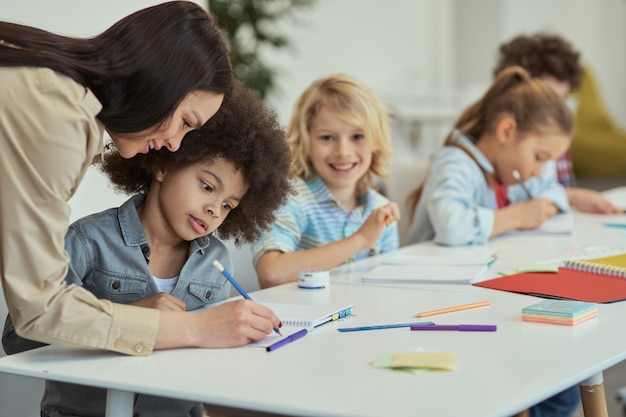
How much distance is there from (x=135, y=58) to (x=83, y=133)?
17 centimetres

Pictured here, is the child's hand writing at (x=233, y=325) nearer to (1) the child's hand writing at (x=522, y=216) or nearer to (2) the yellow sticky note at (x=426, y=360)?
(2) the yellow sticky note at (x=426, y=360)

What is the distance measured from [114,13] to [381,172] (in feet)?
2.64

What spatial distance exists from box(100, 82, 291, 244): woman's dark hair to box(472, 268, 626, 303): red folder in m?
0.47

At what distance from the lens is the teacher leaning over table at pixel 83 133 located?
46.3 inches

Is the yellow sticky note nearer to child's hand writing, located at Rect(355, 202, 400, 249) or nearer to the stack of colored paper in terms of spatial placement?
the stack of colored paper

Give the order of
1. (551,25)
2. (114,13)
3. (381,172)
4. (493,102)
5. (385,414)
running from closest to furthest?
(385,414)
(114,13)
(381,172)
(493,102)
(551,25)

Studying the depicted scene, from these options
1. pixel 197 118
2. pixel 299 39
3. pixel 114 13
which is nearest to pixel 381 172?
pixel 114 13

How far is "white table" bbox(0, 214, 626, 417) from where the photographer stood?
105 cm

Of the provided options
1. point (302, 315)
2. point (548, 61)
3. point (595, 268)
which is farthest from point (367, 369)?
point (548, 61)

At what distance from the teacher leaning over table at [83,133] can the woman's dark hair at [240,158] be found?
185 millimetres

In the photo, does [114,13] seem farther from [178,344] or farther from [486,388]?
[486,388]

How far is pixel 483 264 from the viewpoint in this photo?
202cm

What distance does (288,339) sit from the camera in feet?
4.43

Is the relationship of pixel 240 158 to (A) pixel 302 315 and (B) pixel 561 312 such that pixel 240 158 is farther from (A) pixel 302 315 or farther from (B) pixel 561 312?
(B) pixel 561 312
